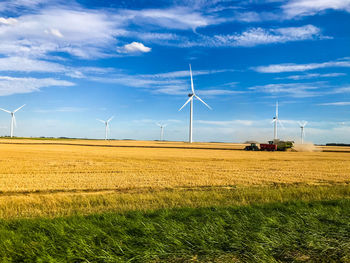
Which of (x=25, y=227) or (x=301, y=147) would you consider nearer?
(x=25, y=227)

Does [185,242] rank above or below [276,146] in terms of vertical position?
below

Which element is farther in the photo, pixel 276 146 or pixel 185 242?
pixel 276 146

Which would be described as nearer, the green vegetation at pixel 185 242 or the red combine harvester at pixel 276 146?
the green vegetation at pixel 185 242

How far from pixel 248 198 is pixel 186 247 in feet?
36.6

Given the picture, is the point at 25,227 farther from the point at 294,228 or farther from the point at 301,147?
the point at 301,147

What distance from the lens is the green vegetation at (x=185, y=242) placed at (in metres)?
5.35

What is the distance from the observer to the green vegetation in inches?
211

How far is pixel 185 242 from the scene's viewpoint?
6.00 m

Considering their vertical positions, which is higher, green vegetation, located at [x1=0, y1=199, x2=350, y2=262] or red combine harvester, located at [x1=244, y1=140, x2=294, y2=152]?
red combine harvester, located at [x1=244, y1=140, x2=294, y2=152]

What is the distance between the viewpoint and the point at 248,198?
637 inches

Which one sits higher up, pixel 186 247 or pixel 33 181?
pixel 186 247

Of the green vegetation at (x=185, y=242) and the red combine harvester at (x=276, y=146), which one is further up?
the red combine harvester at (x=276, y=146)

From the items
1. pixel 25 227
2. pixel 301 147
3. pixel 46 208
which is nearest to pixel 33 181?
pixel 46 208

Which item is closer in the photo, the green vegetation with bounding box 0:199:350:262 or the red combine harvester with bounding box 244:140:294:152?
the green vegetation with bounding box 0:199:350:262
